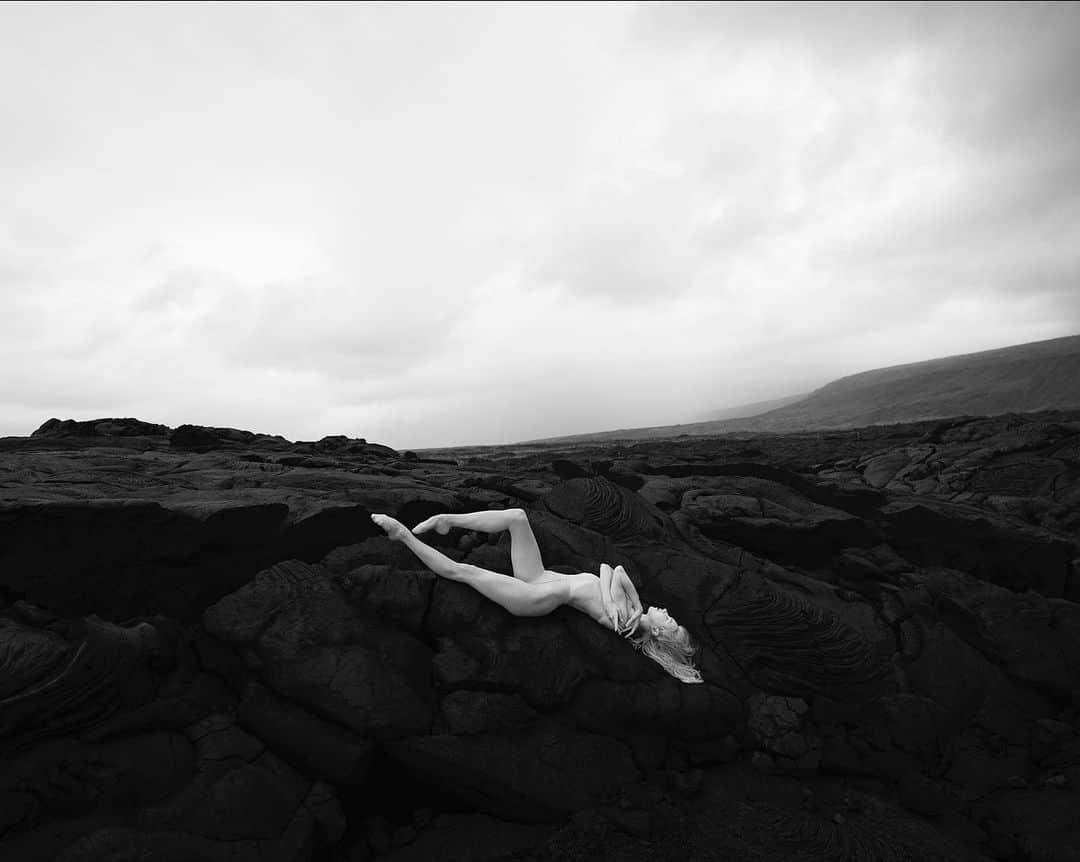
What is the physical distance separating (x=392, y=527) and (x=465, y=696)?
198cm

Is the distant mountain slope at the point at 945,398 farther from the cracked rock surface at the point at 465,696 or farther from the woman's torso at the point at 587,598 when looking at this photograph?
the woman's torso at the point at 587,598

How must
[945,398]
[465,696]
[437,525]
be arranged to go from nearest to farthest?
[465,696]
[437,525]
[945,398]

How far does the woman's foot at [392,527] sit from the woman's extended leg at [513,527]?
218mm

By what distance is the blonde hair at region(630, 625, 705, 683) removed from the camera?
584cm

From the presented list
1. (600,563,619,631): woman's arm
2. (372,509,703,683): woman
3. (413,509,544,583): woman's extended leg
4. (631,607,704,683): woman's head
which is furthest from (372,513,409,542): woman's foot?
(631,607,704,683): woman's head

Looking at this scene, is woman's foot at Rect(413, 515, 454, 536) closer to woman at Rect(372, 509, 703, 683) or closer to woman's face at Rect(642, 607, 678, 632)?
woman at Rect(372, 509, 703, 683)

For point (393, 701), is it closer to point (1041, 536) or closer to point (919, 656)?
point (919, 656)

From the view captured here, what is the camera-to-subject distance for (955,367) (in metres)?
78.5

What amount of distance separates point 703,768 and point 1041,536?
8223 mm

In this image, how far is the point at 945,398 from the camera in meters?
62.1

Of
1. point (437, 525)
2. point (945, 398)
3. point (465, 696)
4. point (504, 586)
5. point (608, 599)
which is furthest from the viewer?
point (945, 398)

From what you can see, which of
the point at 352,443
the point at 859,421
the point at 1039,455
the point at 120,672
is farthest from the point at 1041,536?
the point at 859,421

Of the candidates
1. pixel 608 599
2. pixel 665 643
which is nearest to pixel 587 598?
pixel 608 599

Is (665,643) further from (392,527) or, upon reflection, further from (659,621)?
(392,527)
